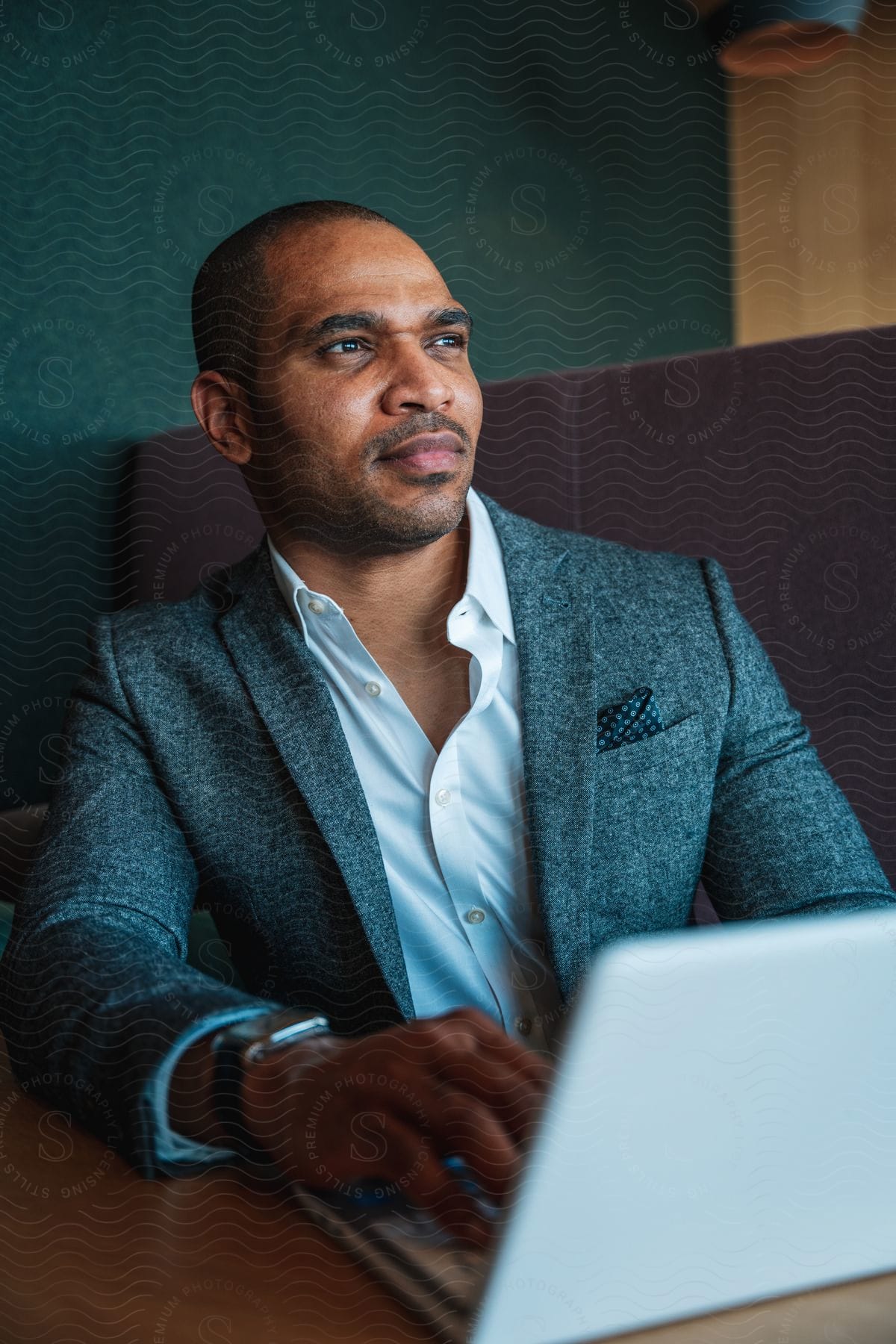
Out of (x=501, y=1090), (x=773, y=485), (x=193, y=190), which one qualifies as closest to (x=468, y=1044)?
(x=501, y=1090)

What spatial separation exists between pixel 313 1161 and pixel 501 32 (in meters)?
1.24

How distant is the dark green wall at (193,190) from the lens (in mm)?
1049

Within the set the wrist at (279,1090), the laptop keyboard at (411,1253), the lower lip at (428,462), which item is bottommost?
the laptop keyboard at (411,1253)

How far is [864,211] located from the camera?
4.80 feet

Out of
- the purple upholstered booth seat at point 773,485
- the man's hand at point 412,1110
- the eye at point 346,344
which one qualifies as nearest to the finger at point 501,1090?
the man's hand at point 412,1110

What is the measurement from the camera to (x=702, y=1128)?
299 mm

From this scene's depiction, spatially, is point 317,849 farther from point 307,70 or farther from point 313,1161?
point 307,70

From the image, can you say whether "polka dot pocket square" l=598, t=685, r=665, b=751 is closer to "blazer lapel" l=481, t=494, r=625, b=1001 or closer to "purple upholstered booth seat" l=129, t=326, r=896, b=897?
"blazer lapel" l=481, t=494, r=625, b=1001

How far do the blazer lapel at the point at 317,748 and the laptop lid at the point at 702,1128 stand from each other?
31cm

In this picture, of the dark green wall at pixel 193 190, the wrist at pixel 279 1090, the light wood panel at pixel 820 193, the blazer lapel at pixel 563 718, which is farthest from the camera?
the light wood panel at pixel 820 193

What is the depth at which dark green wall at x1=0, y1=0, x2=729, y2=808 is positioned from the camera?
105 cm

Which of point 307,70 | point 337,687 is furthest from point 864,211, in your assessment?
point 337,687

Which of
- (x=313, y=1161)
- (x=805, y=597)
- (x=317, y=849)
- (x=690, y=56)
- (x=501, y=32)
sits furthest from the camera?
(x=690, y=56)

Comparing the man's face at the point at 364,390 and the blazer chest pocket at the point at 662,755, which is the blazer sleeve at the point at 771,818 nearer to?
the blazer chest pocket at the point at 662,755
